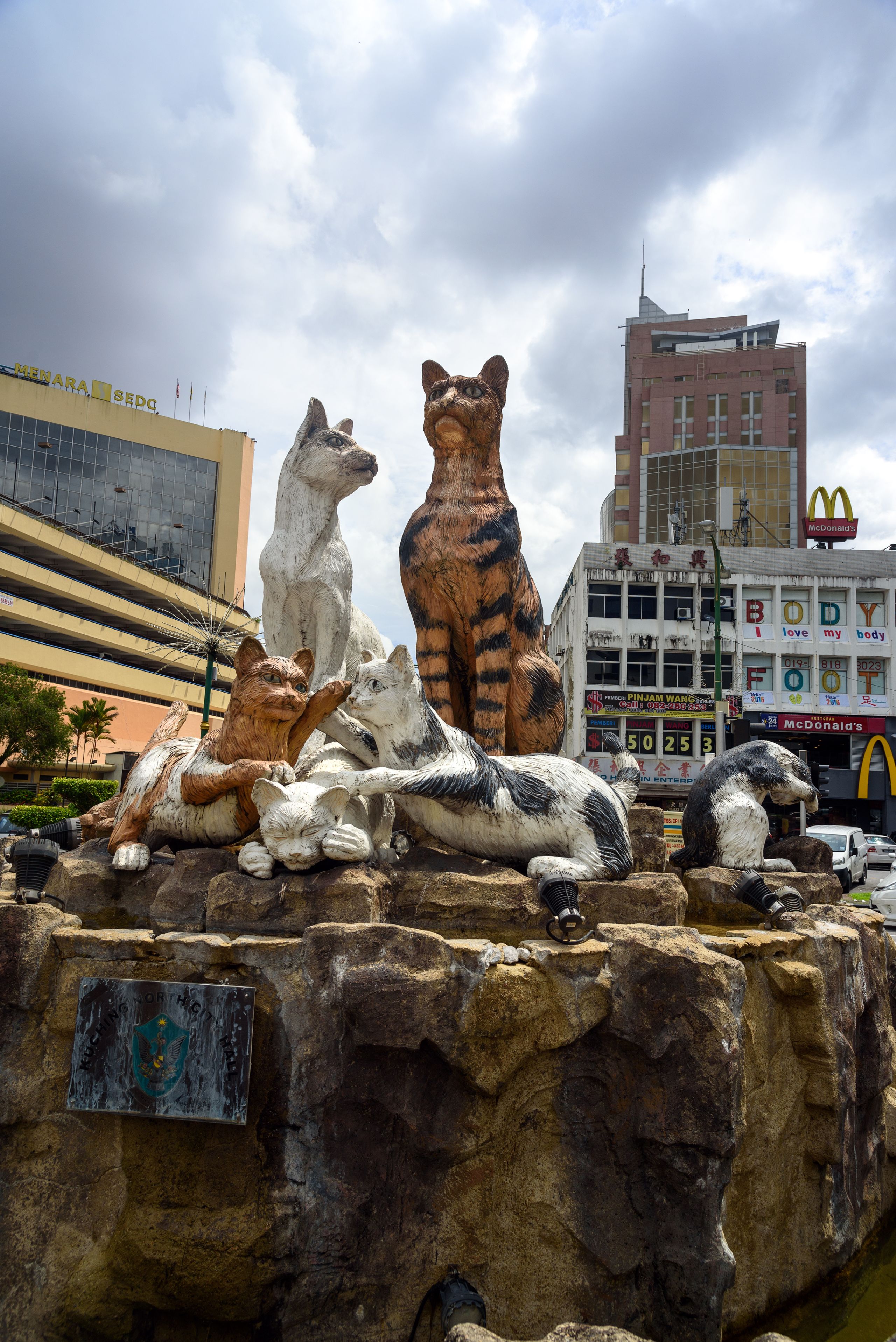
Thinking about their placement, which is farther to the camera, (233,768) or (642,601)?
(642,601)

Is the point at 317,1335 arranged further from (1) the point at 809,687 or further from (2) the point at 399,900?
(1) the point at 809,687

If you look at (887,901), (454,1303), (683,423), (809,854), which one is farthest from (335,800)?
(683,423)

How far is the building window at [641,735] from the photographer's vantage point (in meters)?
34.4

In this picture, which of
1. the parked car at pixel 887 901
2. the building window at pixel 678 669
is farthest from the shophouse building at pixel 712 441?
the parked car at pixel 887 901

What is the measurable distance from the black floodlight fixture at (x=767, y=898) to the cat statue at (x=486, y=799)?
557 millimetres

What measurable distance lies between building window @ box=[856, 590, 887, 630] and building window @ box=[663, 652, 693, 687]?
7054 mm

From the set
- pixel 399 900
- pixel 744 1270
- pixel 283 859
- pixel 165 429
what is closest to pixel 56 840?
pixel 283 859

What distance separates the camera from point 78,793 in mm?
23594

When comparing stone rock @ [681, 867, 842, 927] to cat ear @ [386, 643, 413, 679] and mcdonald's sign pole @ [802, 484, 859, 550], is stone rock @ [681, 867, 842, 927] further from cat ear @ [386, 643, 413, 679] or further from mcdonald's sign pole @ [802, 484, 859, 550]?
→ mcdonald's sign pole @ [802, 484, 859, 550]

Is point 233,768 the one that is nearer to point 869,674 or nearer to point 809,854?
point 809,854

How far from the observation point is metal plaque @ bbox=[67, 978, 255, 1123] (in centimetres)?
302

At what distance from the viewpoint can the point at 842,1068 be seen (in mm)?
3729

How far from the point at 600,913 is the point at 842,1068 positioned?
3.97ft

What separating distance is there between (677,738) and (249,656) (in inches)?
1265
